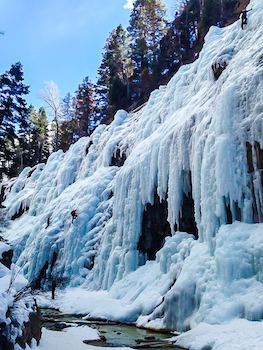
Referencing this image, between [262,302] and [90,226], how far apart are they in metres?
10.7

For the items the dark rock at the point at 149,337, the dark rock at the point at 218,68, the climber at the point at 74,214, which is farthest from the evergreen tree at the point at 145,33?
the dark rock at the point at 149,337

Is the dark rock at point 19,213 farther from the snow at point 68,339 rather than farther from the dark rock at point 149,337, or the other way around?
the dark rock at point 149,337

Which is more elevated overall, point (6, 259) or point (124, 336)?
point (6, 259)

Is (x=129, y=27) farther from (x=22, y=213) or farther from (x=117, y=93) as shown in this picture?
(x=22, y=213)

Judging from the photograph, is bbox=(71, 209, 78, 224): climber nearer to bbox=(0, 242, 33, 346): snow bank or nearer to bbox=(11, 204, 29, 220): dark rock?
bbox=(0, 242, 33, 346): snow bank

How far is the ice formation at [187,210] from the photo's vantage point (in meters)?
6.73

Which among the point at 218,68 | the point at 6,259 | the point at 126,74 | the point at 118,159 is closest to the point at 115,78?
the point at 126,74

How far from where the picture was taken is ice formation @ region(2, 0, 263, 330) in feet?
22.1

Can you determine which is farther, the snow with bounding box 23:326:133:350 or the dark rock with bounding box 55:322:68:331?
the dark rock with bounding box 55:322:68:331

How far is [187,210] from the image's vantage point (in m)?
9.85

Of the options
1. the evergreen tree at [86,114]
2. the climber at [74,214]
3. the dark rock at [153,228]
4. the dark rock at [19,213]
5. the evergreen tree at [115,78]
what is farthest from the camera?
the evergreen tree at [86,114]

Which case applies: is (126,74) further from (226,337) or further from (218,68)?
(226,337)

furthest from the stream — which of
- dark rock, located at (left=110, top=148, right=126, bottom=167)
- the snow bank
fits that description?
dark rock, located at (left=110, top=148, right=126, bottom=167)

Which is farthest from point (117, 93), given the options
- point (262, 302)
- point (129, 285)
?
point (262, 302)
